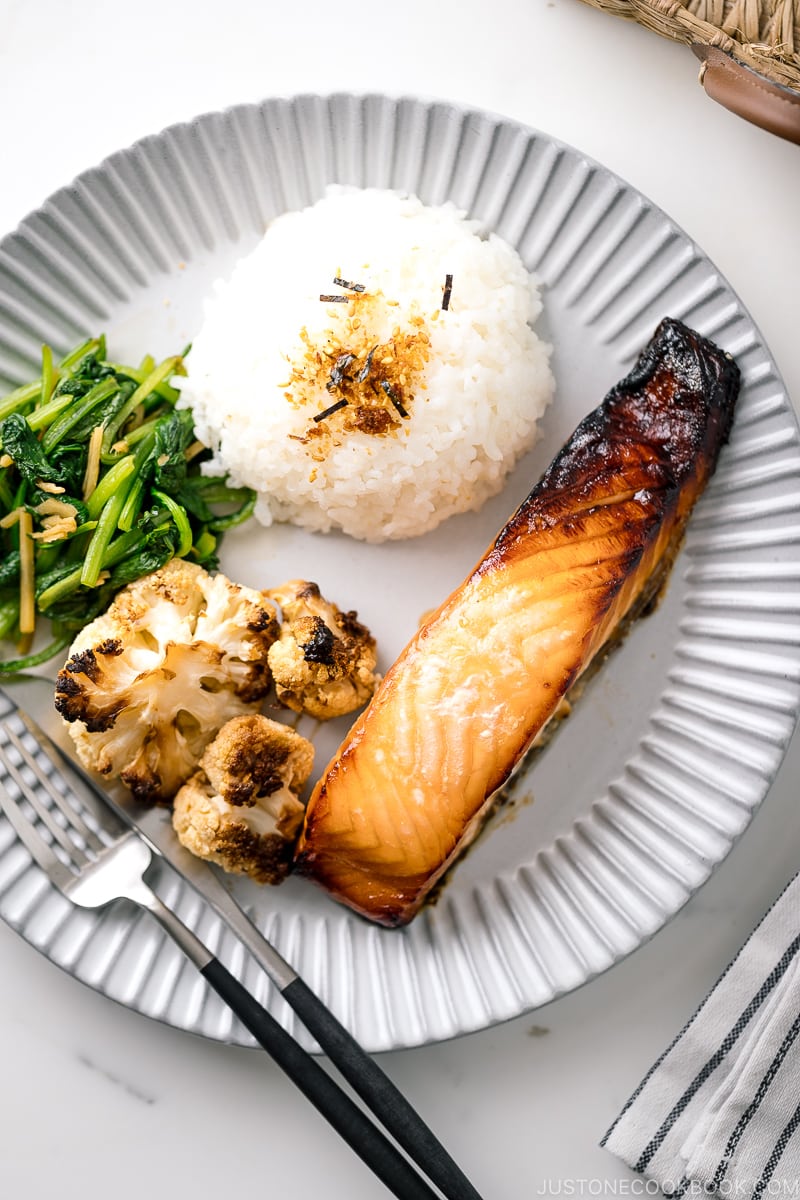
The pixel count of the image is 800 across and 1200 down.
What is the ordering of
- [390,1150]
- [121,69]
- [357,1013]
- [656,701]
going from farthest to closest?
[121,69]
[656,701]
[357,1013]
[390,1150]

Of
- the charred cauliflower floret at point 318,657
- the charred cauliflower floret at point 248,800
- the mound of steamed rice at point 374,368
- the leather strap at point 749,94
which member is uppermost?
the leather strap at point 749,94

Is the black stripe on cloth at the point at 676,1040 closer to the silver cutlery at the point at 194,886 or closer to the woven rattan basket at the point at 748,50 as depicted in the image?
the silver cutlery at the point at 194,886

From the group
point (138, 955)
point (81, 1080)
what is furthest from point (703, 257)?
point (81, 1080)

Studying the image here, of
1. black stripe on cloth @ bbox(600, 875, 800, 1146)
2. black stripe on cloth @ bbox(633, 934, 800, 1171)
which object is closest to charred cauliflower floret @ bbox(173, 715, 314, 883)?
black stripe on cloth @ bbox(600, 875, 800, 1146)

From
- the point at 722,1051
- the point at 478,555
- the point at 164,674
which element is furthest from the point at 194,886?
the point at 722,1051

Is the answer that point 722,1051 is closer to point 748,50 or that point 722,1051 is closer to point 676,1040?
point 676,1040

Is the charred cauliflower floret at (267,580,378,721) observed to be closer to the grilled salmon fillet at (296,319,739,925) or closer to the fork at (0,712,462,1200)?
the grilled salmon fillet at (296,319,739,925)

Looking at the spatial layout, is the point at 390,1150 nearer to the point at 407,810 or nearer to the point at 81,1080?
the point at 407,810

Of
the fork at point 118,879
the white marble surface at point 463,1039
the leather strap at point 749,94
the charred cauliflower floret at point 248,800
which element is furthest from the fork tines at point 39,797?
the leather strap at point 749,94
